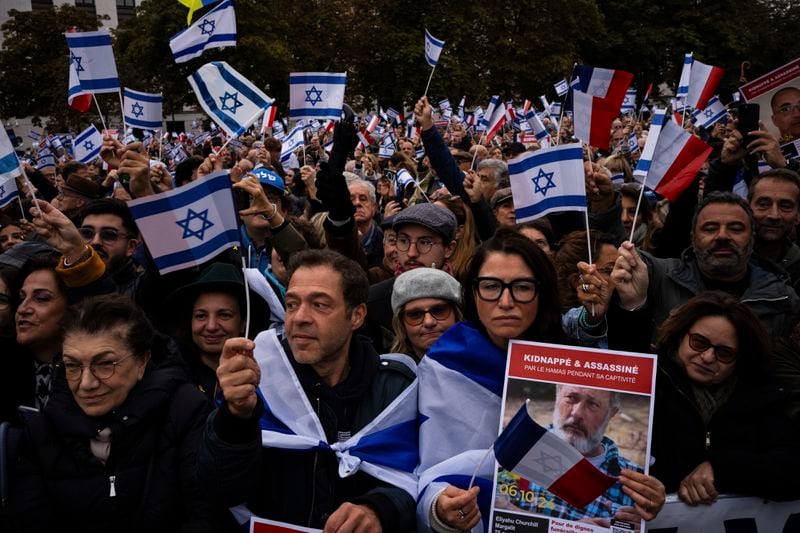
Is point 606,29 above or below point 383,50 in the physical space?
above

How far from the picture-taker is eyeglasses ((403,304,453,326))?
3551 mm

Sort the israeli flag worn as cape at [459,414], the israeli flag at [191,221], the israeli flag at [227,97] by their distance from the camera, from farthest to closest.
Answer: the israeli flag at [227,97]
the israeli flag at [191,221]
the israeli flag worn as cape at [459,414]

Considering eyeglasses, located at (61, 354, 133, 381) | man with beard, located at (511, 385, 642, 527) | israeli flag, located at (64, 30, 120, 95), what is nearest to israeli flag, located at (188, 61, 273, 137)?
israeli flag, located at (64, 30, 120, 95)

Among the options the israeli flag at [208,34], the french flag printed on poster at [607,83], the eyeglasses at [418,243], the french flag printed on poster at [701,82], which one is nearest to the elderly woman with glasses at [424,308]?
the eyeglasses at [418,243]

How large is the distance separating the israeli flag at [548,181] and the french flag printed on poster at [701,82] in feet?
18.2

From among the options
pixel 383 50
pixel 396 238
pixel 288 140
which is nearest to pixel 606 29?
pixel 383 50

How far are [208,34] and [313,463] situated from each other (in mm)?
5093

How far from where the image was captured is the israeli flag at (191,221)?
301 centimetres

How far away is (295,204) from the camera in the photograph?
26.6ft

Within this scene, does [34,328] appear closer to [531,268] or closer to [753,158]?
[531,268]

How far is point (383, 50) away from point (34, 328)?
34.7 m

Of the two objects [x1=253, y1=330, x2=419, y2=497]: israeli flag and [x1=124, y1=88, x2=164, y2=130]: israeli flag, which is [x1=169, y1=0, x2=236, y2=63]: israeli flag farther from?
[x1=253, y1=330, x2=419, y2=497]: israeli flag

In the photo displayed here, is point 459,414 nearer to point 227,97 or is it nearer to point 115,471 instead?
point 115,471

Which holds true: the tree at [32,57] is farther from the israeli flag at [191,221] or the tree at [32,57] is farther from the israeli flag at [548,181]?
the israeli flag at [191,221]
